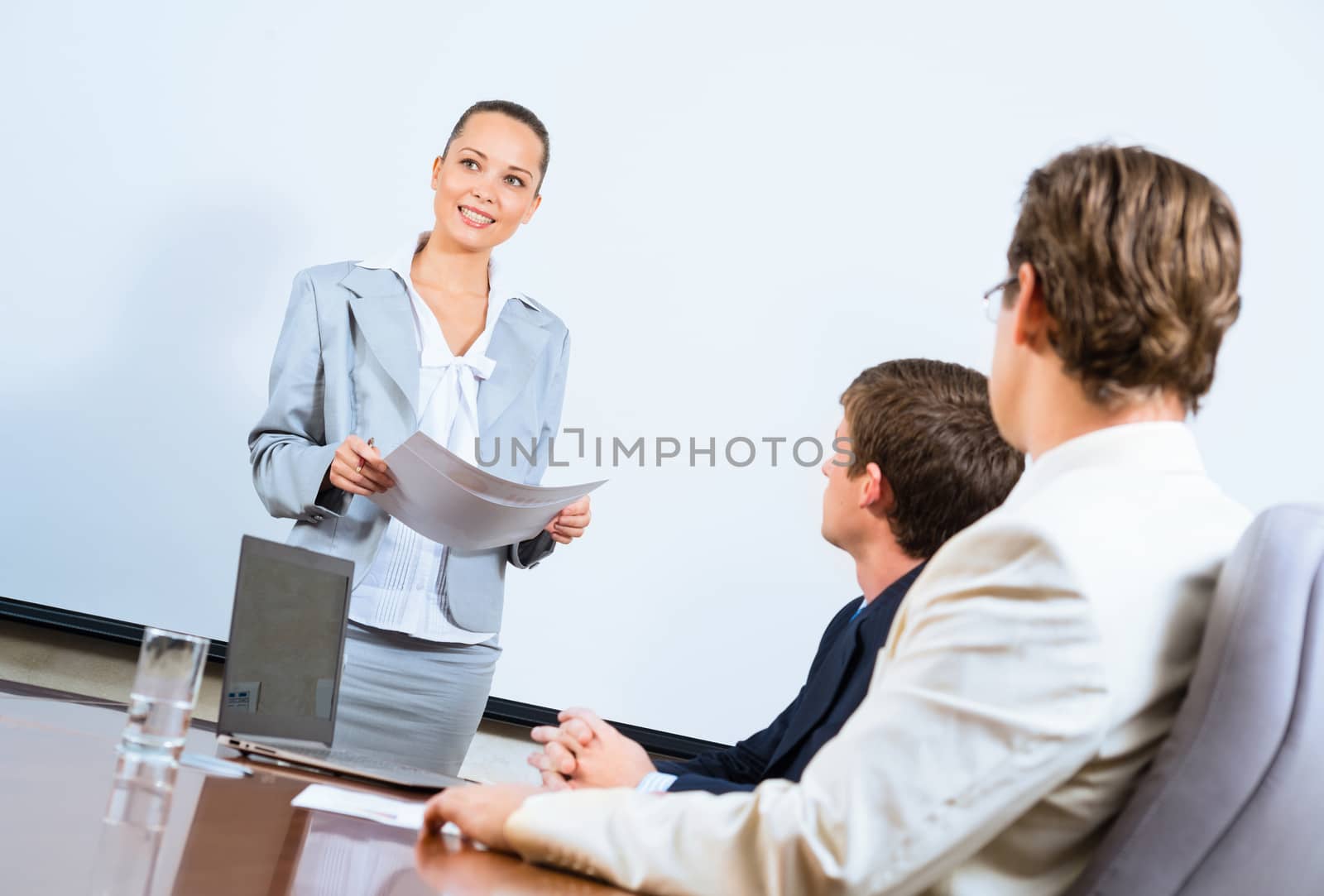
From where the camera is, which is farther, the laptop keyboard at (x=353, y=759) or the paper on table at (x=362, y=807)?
the laptop keyboard at (x=353, y=759)

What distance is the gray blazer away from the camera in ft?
6.36

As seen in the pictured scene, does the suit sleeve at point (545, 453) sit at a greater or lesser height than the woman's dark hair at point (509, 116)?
lesser

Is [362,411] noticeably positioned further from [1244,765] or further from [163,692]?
[1244,765]

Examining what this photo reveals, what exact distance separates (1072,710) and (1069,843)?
0.46 ft

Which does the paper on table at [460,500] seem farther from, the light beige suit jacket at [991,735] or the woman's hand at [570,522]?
the light beige suit jacket at [991,735]

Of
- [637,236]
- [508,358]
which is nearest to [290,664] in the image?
[508,358]

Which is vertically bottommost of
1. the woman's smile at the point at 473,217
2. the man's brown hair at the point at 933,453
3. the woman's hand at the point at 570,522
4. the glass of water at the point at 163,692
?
the glass of water at the point at 163,692

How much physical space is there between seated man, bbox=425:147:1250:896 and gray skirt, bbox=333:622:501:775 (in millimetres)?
979

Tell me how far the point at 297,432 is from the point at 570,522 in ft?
1.61

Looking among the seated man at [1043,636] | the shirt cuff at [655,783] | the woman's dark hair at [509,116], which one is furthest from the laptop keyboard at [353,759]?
the woman's dark hair at [509,116]

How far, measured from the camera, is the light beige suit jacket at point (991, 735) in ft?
2.36

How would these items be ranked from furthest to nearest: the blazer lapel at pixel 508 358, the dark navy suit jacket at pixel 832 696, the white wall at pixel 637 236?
the white wall at pixel 637 236
the blazer lapel at pixel 508 358
the dark navy suit jacket at pixel 832 696

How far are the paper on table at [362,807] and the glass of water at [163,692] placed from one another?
13cm

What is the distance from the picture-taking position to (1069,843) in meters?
0.81
